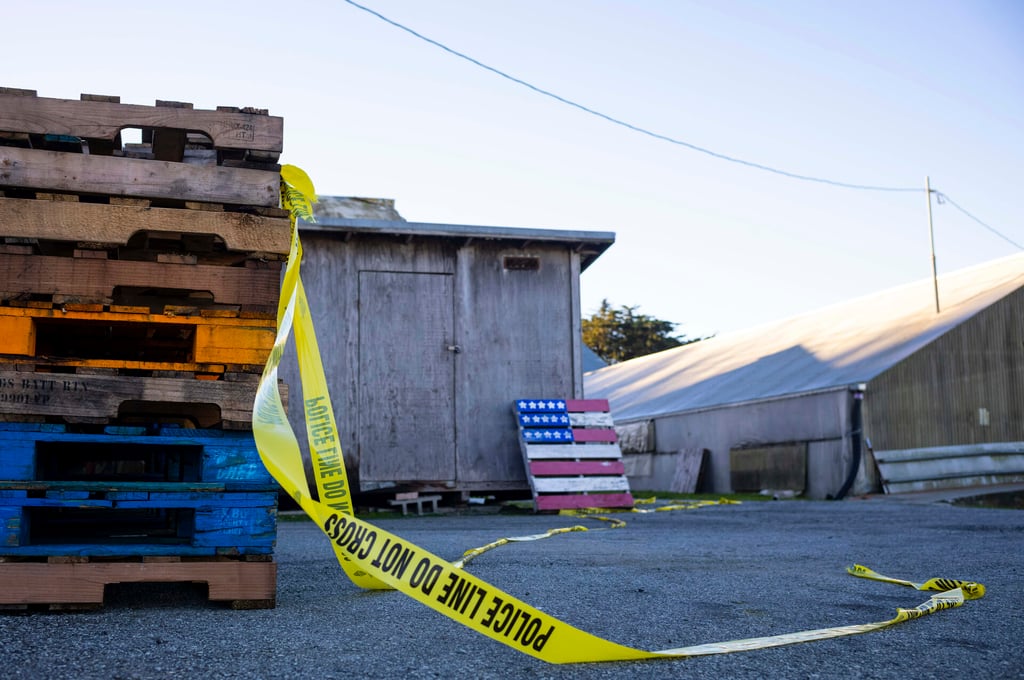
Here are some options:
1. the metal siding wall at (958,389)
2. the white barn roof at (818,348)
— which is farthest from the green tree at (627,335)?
the metal siding wall at (958,389)

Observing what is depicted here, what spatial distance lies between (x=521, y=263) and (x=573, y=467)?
10.5ft

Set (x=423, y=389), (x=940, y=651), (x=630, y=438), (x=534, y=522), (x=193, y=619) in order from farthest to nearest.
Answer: (x=630, y=438) < (x=423, y=389) < (x=534, y=522) < (x=193, y=619) < (x=940, y=651)

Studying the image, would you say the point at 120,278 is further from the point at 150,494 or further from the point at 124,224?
the point at 150,494

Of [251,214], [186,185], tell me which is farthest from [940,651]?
[186,185]

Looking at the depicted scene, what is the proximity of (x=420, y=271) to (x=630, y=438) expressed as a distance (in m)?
14.4

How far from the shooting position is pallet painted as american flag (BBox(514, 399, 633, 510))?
12.9 meters

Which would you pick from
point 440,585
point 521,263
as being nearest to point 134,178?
point 440,585

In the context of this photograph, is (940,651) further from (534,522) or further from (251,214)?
(534,522)

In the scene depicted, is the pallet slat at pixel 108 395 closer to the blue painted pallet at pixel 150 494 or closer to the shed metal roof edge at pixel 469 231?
the blue painted pallet at pixel 150 494

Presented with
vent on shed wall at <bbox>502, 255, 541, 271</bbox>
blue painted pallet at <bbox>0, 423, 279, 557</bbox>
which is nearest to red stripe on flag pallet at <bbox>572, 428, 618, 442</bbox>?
vent on shed wall at <bbox>502, 255, 541, 271</bbox>

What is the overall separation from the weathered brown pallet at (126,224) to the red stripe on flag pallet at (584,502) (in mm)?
8824

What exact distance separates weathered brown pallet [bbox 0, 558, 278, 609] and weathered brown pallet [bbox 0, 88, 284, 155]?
1875 mm

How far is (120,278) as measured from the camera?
4.16m

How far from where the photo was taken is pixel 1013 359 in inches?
774
